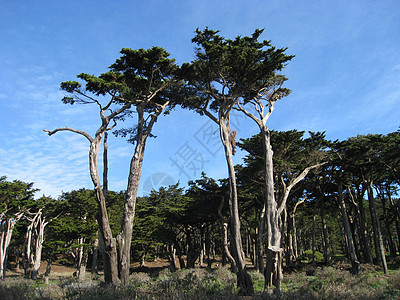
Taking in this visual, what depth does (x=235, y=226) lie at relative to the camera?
11.7 meters

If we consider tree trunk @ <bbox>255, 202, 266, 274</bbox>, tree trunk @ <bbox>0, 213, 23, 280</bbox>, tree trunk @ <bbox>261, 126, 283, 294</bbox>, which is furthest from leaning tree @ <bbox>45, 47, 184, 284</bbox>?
tree trunk @ <bbox>0, 213, 23, 280</bbox>

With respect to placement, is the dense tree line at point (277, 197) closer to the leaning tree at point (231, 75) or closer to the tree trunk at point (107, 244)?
the leaning tree at point (231, 75)

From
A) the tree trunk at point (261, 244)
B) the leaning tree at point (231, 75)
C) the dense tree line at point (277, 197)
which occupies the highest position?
the leaning tree at point (231, 75)

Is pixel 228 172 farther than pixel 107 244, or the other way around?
pixel 228 172

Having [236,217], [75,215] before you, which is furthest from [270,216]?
[75,215]

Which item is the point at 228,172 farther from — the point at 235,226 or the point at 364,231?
the point at 364,231

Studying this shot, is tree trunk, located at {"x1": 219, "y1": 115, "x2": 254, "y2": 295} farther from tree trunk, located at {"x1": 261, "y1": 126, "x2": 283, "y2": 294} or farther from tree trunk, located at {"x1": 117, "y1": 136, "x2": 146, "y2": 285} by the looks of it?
tree trunk, located at {"x1": 117, "y1": 136, "x2": 146, "y2": 285}

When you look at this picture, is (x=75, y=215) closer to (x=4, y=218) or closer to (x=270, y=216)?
(x=4, y=218)

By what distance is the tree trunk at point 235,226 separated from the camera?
10.2 metres

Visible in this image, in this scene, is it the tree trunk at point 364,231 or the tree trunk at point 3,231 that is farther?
the tree trunk at point 3,231

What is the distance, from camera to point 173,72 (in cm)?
1419

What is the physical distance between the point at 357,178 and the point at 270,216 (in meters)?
16.1

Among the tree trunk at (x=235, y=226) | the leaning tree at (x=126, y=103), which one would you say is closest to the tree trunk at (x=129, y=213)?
the leaning tree at (x=126, y=103)

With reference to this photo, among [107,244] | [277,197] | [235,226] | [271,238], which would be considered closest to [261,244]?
[277,197]
